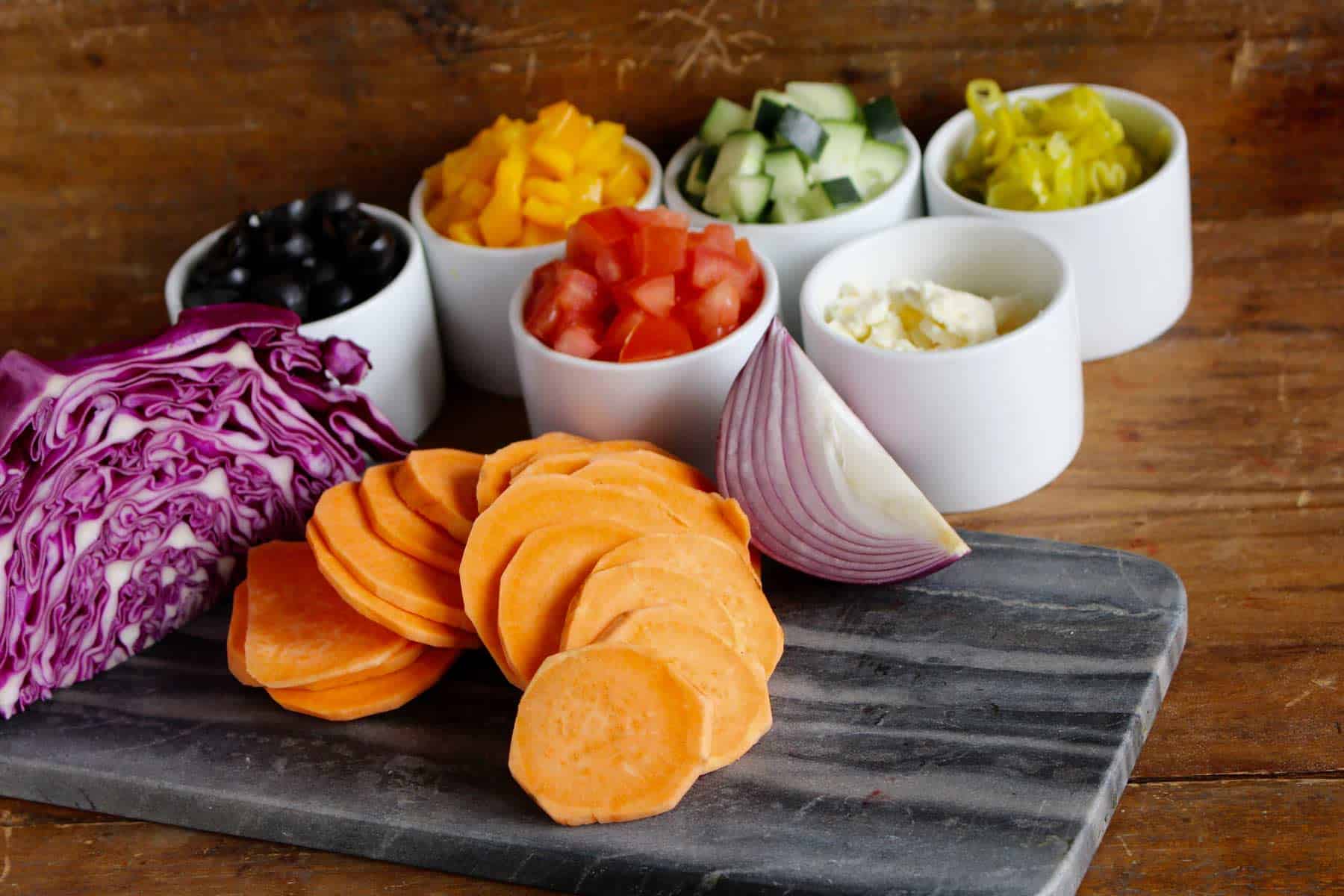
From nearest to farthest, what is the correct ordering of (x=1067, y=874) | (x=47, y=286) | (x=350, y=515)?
(x=1067, y=874) < (x=350, y=515) < (x=47, y=286)

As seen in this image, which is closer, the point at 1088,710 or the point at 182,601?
the point at 1088,710

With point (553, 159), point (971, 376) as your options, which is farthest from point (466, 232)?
point (971, 376)

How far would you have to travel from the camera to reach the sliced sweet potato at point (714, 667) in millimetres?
1604

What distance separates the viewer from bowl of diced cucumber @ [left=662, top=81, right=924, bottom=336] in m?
2.23

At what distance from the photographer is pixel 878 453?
1.87 meters

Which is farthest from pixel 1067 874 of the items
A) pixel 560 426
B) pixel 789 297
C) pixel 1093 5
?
pixel 1093 5

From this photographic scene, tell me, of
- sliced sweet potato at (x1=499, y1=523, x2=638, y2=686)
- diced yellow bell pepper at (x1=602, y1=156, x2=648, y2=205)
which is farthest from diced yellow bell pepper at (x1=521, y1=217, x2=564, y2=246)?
sliced sweet potato at (x1=499, y1=523, x2=638, y2=686)

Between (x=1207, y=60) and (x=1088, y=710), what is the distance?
4.31ft

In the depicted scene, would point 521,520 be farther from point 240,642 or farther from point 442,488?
point 240,642

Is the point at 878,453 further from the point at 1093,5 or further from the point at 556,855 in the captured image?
the point at 1093,5

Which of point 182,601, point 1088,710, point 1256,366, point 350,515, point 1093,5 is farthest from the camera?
point 1093,5

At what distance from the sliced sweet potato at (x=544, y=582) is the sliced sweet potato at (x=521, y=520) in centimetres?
2

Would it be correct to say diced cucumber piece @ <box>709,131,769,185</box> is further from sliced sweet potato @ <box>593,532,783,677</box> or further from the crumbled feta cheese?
sliced sweet potato @ <box>593,532,783,677</box>

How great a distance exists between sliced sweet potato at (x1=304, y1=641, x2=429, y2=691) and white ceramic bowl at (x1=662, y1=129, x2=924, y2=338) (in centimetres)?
84
